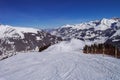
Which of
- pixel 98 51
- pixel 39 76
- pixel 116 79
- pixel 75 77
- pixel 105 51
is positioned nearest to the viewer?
pixel 116 79

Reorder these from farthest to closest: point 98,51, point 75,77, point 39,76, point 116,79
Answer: point 98,51
point 39,76
point 75,77
point 116,79

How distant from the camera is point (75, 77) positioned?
15.0 metres

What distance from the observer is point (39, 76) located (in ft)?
52.6

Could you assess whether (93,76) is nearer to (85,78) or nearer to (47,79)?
(85,78)

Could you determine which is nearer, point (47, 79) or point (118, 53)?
point (47, 79)

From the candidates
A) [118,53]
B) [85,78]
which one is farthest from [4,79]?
[118,53]

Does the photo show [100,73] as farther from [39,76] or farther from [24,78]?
[24,78]

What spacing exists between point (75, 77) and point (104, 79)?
1.87m

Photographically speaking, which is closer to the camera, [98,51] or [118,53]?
[118,53]

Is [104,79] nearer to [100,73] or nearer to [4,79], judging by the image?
[100,73]

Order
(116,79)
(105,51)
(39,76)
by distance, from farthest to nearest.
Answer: (105,51), (39,76), (116,79)

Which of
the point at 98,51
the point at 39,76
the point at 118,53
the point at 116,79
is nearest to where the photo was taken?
the point at 116,79

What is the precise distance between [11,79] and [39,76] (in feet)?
6.28

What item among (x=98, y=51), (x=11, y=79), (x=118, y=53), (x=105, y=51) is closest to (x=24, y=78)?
(x=11, y=79)
